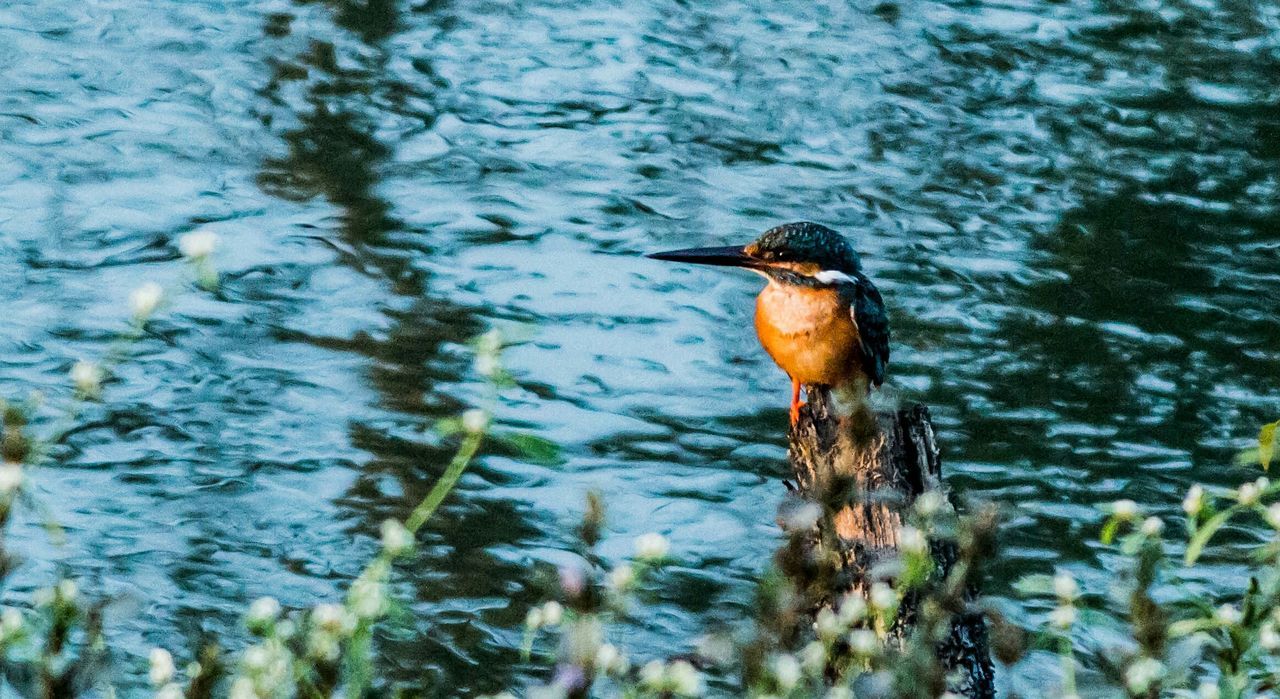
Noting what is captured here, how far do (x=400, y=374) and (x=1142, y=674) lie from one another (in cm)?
442

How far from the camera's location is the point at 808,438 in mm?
3826

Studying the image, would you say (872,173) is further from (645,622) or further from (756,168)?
(645,622)

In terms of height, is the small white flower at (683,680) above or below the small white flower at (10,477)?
below

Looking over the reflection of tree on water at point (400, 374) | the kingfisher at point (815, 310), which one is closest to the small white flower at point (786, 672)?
the reflection of tree on water at point (400, 374)

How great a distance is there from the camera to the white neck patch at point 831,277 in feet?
14.0

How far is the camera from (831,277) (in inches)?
169

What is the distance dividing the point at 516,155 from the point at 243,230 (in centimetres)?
133

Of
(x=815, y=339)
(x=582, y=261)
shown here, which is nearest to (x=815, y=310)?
(x=815, y=339)

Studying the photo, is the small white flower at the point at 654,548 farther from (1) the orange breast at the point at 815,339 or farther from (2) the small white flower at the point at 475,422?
(1) the orange breast at the point at 815,339

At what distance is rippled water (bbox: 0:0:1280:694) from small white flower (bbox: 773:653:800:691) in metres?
2.33

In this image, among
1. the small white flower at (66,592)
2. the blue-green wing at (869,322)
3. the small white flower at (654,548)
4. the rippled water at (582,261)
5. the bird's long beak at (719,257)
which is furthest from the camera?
the rippled water at (582,261)

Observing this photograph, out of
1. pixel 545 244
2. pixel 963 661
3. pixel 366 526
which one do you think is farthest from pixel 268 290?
pixel 963 661

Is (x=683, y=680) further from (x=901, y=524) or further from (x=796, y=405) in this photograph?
(x=796, y=405)

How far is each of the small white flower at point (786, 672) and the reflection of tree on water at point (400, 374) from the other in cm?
197
